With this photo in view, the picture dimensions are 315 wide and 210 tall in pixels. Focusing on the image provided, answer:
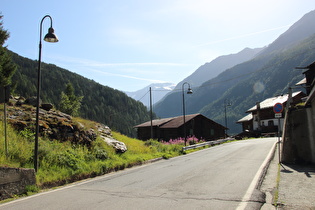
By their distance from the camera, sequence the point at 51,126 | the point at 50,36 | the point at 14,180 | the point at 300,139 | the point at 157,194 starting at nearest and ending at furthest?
the point at 157,194, the point at 14,180, the point at 50,36, the point at 300,139, the point at 51,126

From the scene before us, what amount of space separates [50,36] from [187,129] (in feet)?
115

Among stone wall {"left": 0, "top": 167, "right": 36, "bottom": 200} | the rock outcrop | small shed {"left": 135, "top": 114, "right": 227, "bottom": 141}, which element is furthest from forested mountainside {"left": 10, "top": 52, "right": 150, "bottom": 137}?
stone wall {"left": 0, "top": 167, "right": 36, "bottom": 200}

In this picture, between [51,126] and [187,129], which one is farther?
[187,129]

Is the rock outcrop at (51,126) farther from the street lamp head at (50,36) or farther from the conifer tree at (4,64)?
the conifer tree at (4,64)

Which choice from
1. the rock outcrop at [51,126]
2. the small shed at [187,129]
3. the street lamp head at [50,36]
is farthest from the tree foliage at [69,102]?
the street lamp head at [50,36]

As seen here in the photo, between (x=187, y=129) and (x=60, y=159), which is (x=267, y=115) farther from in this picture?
(x=60, y=159)

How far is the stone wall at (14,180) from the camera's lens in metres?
6.87

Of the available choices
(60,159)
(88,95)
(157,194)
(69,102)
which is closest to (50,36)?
(60,159)

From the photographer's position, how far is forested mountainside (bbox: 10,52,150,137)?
10212 cm

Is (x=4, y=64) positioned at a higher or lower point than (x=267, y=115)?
higher

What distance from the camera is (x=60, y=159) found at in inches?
396

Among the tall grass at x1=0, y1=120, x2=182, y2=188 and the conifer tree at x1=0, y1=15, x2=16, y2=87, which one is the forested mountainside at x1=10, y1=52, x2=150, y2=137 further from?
the tall grass at x1=0, y1=120, x2=182, y2=188

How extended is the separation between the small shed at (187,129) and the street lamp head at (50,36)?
31.5 meters

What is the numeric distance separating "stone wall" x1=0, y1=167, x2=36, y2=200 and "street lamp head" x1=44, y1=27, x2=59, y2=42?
4972 mm
